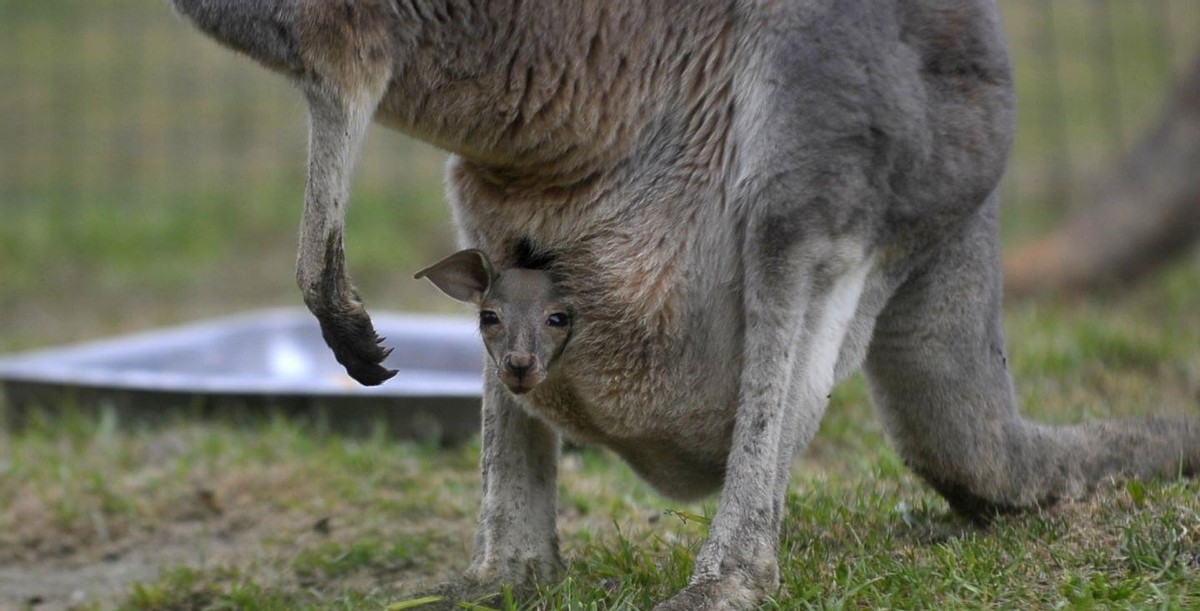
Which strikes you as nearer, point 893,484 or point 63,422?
point 893,484

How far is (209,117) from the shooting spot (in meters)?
11.6

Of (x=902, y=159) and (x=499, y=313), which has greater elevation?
(x=902, y=159)

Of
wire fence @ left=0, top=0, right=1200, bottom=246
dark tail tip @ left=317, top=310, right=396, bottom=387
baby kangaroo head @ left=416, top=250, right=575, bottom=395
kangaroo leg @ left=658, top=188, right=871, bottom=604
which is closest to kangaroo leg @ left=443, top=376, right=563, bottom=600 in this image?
baby kangaroo head @ left=416, top=250, right=575, bottom=395

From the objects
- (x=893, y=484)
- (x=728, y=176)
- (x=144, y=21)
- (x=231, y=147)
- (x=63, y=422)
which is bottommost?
(x=893, y=484)

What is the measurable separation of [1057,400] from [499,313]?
244 centimetres

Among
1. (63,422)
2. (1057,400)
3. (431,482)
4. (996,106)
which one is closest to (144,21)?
(63,422)

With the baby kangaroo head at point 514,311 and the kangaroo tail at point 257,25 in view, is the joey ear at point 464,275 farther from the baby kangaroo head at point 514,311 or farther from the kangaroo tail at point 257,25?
the kangaroo tail at point 257,25

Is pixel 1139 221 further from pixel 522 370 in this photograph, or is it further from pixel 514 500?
pixel 522 370

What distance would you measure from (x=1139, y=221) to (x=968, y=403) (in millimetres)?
4051

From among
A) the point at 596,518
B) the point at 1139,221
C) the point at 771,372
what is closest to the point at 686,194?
the point at 771,372

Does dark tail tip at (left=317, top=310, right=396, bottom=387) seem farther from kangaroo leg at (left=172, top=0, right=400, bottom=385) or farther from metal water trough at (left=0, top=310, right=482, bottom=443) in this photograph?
metal water trough at (left=0, top=310, right=482, bottom=443)

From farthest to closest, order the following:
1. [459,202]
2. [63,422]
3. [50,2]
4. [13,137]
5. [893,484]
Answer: [50,2] → [13,137] → [63,422] → [893,484] → [459,202]

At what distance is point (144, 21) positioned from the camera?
12234mm

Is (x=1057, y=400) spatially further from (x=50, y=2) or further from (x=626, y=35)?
(x=50, y=2)
